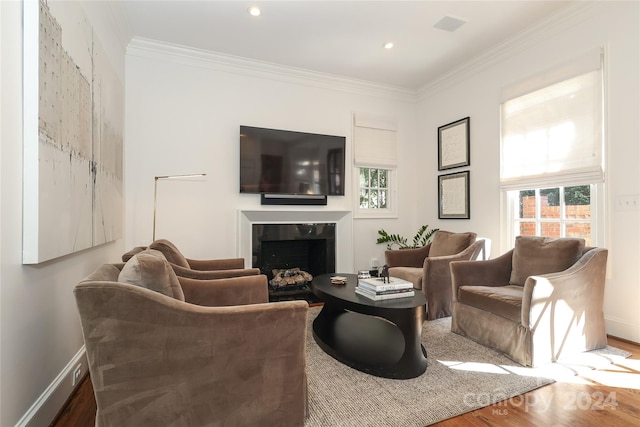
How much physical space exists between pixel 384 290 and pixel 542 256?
148 cm

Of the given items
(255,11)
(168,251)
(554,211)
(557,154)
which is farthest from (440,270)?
(255,11)

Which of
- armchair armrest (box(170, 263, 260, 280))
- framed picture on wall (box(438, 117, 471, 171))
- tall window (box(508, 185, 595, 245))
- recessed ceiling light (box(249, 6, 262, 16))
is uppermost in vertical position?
recessed ceiling light (box(249, 6, 262, 16))

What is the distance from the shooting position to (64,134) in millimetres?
1778

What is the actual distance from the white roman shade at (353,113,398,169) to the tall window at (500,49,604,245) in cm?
161

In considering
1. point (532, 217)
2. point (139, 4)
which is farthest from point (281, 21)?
point (532, 217)

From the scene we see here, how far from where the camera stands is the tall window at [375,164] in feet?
15.8

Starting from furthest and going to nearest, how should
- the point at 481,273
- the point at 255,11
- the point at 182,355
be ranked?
1. the point at 255,11
2. the point at 481,273
3. the point at 182,355

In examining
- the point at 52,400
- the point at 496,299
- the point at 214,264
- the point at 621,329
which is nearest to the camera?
the point at 52,400

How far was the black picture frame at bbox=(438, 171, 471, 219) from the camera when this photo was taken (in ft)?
14.2

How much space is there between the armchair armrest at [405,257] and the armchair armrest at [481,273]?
1.15 meters

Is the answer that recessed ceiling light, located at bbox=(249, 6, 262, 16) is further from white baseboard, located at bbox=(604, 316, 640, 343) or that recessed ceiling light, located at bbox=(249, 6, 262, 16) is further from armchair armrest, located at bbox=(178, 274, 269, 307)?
white baseboard, located at bbox=(604, 316, 640, 343)

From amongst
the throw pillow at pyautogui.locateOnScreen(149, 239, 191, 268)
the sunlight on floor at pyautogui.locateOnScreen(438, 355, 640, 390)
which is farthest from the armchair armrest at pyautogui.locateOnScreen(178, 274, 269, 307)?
the sunlight on floor at pyautogui.locateOnScreen(438, 355, 640, 390)

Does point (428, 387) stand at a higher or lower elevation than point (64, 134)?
lower

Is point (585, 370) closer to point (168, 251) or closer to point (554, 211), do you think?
point (554, 211)
